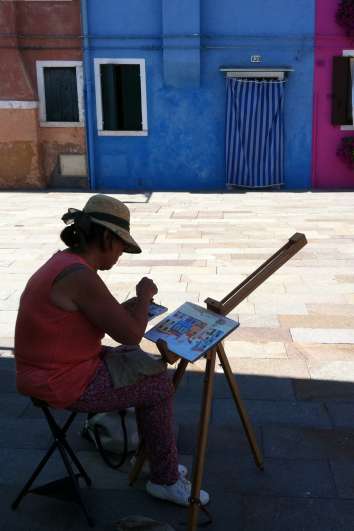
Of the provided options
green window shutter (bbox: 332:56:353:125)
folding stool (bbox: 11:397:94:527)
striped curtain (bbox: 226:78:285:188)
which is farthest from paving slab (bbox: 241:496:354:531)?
green window shutter (bbox: 332:56:353:125)

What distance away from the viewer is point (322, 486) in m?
2.91

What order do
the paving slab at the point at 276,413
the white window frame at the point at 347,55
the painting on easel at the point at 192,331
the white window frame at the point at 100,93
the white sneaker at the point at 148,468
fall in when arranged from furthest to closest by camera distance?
the white window frame at the point at 100,93
the white window frame at the point at 347,55
the paving slab at the point at 276,413
the white sneaker at the point at 148,468
the painting on easel at the point at 192,331

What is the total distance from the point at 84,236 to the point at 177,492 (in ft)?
4.00

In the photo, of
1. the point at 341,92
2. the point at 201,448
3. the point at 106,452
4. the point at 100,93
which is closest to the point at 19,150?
the point at 100,93

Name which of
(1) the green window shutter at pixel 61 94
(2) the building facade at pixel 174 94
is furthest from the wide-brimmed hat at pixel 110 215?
(1) the green window shutter at pixel 61 94

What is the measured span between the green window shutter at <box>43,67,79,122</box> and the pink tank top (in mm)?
13053

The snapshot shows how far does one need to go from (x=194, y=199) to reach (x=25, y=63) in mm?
5338

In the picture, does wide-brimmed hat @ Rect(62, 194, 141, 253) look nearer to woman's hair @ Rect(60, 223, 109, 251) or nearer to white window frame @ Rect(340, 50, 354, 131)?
woman's hair @ Rect(60, 223, 109, 251)

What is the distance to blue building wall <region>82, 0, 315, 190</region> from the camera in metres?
14.2

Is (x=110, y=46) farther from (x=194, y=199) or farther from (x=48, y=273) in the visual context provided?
(x=48, y=273)

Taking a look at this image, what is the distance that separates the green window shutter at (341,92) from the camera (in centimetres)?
1437

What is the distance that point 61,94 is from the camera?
14.8 metres

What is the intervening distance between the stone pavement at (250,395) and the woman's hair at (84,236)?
1201mm

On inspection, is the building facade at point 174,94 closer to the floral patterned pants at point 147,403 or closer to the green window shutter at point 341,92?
the green window shutter at point 341,92
